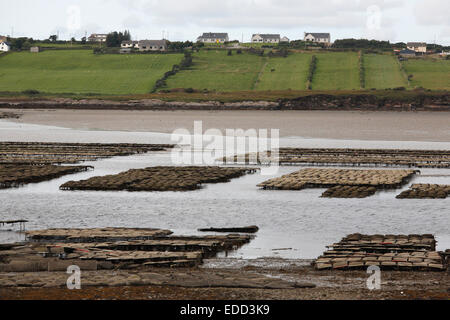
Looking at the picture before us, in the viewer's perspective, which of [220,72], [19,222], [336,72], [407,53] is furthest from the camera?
[407,53]

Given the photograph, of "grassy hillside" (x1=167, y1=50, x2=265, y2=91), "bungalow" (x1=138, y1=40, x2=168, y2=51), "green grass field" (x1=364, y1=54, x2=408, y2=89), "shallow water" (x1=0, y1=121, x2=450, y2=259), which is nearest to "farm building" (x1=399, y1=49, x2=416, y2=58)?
"green grass field" (x1=364, y1=54, x2=408, y2=89)

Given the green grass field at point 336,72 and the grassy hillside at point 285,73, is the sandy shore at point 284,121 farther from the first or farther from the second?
the grassy hillside at point 285,73

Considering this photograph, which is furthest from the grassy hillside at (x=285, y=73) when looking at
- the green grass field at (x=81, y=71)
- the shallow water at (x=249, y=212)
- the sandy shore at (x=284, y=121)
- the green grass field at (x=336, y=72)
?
the shallow water at (x=249, y=212)

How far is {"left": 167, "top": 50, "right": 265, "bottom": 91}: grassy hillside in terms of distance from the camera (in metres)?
141

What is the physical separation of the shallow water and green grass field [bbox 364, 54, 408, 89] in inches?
3414

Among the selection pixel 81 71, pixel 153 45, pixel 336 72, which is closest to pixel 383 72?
pixel 336 72

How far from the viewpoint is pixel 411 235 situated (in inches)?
1119

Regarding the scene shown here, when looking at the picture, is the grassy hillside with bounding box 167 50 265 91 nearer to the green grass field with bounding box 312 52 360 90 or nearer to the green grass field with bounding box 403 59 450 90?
the green grass field with bounding box 312 52 360 90

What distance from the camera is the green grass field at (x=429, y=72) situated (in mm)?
131625

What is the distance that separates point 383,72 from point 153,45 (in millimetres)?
68436

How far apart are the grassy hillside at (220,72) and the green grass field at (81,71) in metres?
4.95

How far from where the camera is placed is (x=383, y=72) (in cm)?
14675

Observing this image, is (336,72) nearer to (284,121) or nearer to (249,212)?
(284,121)

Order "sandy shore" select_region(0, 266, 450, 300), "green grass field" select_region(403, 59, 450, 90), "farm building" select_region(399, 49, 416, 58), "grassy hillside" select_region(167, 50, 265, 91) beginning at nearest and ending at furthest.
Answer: "sandy shore" select_region(0, 266, 450, 300), "green grass field" select_region(403, 59, 450, 90), "grassy hillside" select_region(167, 50, 265, 91), "farm building" select_region(399, 49, 416, 58)
